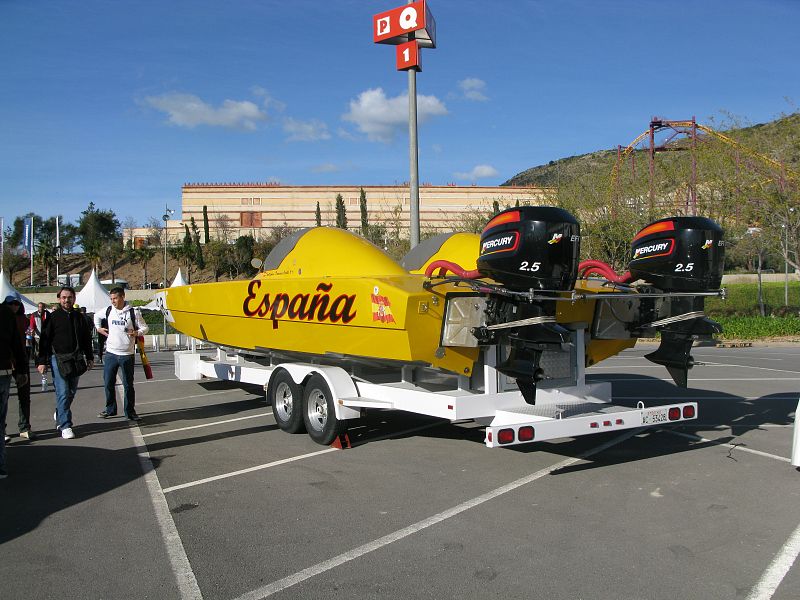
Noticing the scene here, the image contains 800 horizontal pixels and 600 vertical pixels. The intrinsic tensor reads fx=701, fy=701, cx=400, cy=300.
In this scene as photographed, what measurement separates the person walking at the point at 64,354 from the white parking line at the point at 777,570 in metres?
7.58

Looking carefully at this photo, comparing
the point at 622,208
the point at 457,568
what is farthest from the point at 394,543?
the point at 622,208

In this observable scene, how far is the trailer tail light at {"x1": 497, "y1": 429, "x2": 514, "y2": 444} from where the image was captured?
19.6ft

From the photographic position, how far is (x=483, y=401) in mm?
6773

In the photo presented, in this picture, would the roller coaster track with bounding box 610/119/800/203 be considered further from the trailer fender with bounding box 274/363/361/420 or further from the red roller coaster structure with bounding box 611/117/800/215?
the trailer fender with bounding box 274/363/361/420

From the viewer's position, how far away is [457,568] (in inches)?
175

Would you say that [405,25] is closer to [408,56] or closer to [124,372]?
[408,56]

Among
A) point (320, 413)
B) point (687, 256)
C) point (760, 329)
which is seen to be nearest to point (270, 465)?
point (320, 413)

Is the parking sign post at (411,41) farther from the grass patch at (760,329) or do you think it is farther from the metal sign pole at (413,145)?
the grass patch at (760,329)

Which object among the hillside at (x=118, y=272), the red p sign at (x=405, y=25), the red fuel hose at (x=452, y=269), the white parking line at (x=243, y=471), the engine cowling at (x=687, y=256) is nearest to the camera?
the white parking line at (x=243, y=471)

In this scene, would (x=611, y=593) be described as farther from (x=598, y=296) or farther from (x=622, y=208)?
(x=622, y=208)

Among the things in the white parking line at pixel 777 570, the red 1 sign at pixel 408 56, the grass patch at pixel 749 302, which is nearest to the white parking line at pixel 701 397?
the white parking line at pixel 777 570

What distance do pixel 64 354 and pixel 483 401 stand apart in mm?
5367

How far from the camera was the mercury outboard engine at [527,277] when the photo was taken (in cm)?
620

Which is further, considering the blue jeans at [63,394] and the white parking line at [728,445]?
the blue jeans at [63,394]
